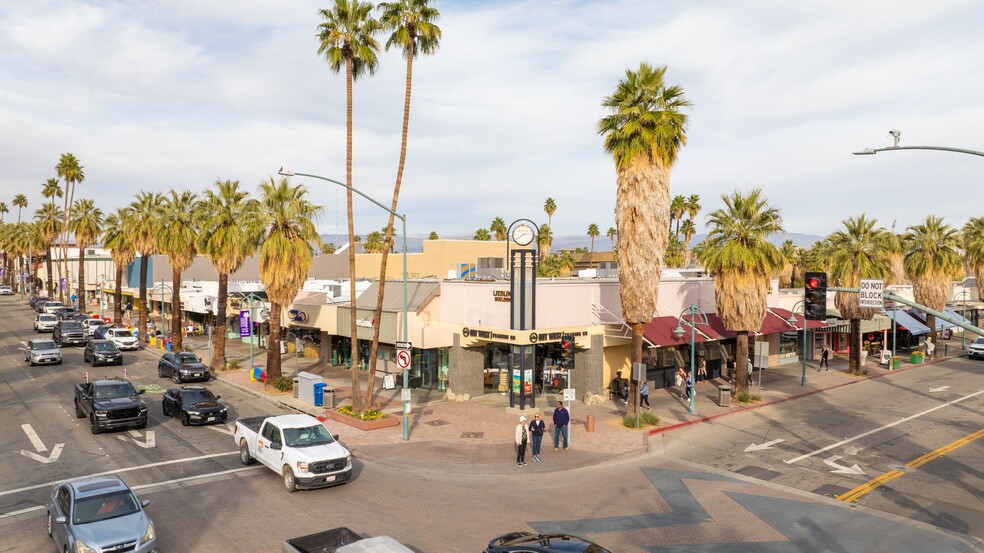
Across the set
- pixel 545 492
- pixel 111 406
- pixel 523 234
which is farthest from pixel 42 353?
pixel 545 492

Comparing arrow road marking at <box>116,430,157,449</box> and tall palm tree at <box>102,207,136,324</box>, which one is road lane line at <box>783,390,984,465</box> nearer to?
arrow road marking at <box>116,430,157,449</box>

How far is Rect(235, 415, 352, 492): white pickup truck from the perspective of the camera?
18.1 meters

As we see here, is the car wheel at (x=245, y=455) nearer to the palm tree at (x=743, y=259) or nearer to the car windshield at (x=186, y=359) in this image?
the car windshield at (x=186, y=359)

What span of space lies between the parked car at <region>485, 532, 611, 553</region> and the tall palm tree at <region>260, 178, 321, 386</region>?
920 inches

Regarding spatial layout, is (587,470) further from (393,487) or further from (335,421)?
(335,421)

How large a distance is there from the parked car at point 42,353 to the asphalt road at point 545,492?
553 inches

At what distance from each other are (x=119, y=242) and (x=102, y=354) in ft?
71.8

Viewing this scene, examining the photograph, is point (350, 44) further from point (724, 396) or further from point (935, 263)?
point (935, 263)

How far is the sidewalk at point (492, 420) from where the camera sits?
22.8 meters

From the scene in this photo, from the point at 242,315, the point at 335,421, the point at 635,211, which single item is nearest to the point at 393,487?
the point at 335,421

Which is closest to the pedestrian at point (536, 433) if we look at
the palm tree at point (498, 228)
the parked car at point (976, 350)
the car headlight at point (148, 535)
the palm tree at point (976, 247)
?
the car headlight at point (148, 535)

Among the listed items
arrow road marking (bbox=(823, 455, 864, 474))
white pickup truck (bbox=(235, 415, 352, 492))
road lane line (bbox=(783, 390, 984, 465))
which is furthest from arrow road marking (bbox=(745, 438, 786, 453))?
white pickup truck (bbox=(235, 415, 352, 492))

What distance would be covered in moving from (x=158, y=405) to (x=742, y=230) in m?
30.7

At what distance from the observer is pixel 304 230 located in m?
33.8
